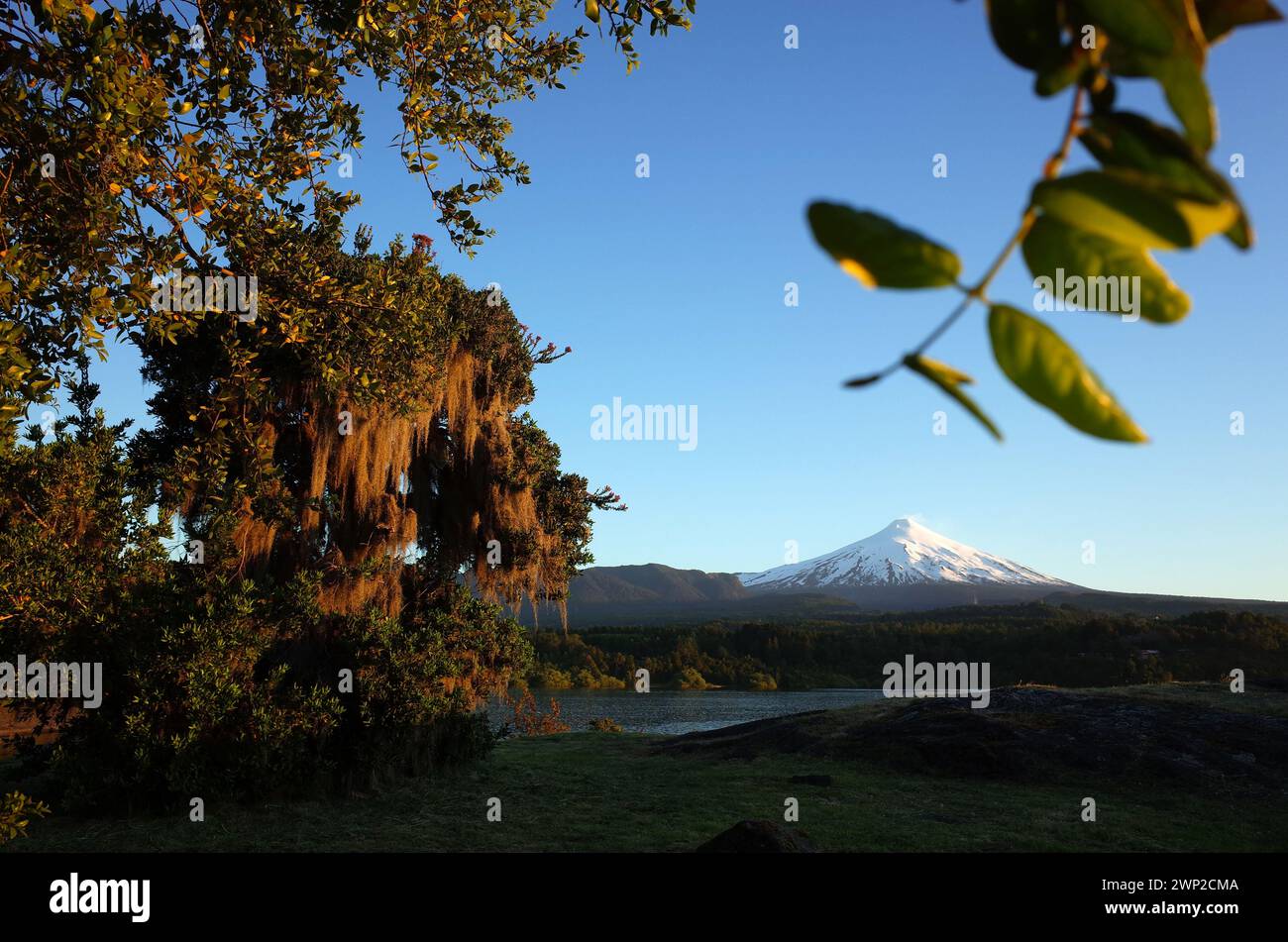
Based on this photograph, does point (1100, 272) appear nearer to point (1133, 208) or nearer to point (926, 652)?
point (1133, 208)

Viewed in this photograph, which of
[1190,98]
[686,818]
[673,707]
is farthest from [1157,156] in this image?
[673,707]

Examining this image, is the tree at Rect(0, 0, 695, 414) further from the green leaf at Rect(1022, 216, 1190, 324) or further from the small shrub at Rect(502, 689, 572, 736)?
the small shrub at Rect(502, 689, 572, 736)

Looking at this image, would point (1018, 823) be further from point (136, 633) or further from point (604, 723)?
point (604, 723)

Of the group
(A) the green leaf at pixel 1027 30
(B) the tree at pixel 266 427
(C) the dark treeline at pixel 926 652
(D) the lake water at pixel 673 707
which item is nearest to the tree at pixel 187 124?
(B) the tree at pixel 266 427

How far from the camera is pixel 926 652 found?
34.8m

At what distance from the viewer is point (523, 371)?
11875mm

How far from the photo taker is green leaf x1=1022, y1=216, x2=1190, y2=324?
0.36 metres

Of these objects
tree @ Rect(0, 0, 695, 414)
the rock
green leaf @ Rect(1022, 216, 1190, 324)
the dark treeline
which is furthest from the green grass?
the dark treeline

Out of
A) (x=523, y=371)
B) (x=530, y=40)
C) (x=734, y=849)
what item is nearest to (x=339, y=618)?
(x=523, y=371)

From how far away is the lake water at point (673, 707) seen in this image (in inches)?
719

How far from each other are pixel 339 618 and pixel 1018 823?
309 inches

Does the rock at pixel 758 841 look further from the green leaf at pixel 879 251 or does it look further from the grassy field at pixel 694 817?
the green leaf at pixel 879 251

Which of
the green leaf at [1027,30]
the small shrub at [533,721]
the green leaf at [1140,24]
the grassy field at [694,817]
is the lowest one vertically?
the small shrub at [533,721]

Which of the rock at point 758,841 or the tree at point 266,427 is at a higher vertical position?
the tree at point 266,427
